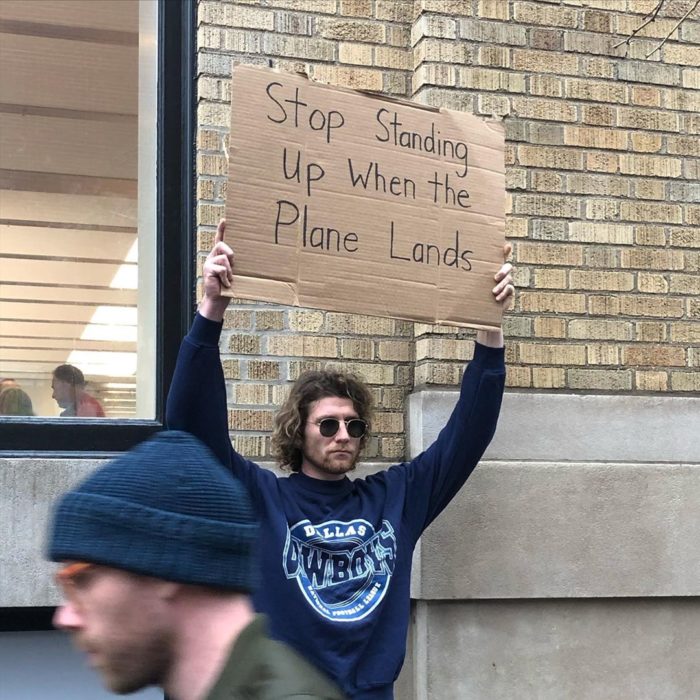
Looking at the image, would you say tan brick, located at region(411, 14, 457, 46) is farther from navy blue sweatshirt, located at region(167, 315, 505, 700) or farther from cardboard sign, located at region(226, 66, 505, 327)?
navy blue sweatshirt, located at region(167, 315, 505, 700)

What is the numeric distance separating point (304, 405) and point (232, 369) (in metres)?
0.96

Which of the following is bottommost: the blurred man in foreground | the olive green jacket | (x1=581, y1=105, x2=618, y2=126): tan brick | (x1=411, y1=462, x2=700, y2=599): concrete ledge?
(x1=411, y1=462, x2=700, y2=599): concrete ledge

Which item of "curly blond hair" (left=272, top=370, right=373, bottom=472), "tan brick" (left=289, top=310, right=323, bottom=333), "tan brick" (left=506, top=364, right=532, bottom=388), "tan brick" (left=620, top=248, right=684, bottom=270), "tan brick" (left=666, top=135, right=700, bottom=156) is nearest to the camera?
"curly blond hair" (left=272, top=370, right=373, bottom=472)

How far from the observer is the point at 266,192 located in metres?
3.27

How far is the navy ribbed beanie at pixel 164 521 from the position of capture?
1.47m

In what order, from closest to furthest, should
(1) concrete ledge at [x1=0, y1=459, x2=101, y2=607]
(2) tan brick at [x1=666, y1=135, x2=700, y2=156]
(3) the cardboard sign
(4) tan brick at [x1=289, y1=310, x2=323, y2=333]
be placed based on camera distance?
(3) the cardboard sign < (1) concrete ledge at [x1=0, y1=459, x2=101, y2=607] < (4) tan brick at [x1=289, y1=310, x2=323, y2=333] < (2) tan brick at [x1=666, y1=135, x2=700, y2=156]

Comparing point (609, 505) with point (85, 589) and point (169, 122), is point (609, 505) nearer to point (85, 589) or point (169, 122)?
point (169, 122)

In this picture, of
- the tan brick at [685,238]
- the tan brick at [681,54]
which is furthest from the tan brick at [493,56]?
the tan brick at [685,238]

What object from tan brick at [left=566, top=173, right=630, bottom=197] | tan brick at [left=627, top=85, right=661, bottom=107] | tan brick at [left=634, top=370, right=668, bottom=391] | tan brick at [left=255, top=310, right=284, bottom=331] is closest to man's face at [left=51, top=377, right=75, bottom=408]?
tan brick at [left=255, top=310, right=284, bottom=331]

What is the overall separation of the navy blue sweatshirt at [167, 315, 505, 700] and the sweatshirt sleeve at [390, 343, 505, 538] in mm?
148

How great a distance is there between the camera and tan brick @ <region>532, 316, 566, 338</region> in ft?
15.3

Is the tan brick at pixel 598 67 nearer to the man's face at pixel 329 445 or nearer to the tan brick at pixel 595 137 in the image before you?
the tan brick at pixel 595 137

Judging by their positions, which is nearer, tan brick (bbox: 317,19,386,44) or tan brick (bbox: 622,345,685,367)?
tan brick (bbox: 317,19,386,44)

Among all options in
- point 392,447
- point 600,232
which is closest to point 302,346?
point 392,447
